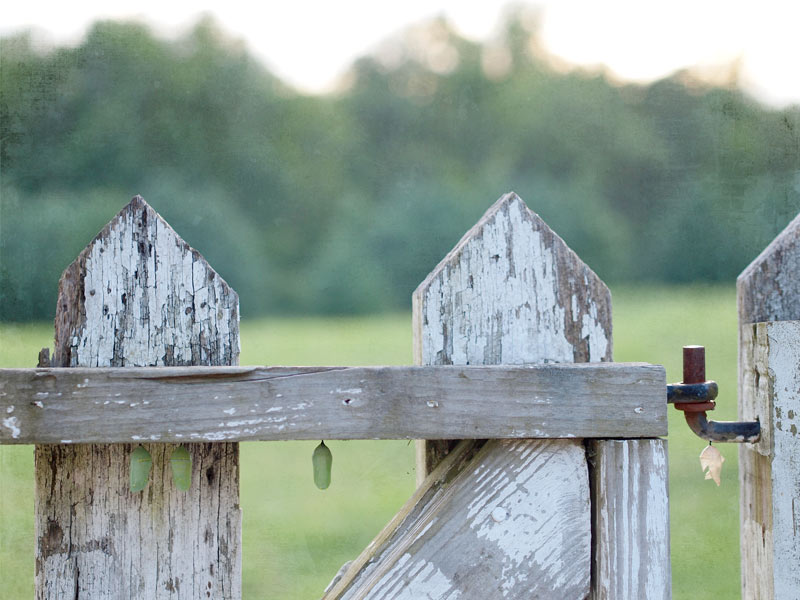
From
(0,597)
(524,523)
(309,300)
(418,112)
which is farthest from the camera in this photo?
(418,112)

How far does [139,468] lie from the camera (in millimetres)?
596

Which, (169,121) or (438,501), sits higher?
(169,121)

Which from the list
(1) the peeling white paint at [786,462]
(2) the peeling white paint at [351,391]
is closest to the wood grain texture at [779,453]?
(1) the peeling white paint at [786,462]

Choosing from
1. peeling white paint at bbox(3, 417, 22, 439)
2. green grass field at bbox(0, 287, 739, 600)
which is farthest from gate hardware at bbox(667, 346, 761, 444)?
green grass field at bbox(0, 287, 739, 600)

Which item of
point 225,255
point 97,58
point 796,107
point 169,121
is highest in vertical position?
point 97,58

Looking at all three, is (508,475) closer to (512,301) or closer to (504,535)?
(504,535)

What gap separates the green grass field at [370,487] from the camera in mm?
1863

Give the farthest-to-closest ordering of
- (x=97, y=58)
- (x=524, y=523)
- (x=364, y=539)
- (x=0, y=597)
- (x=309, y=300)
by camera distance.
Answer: (x=97, y=58), (x=309, y=300), (x=364, y=539), (x=0, y=597), (x=524, y=523)

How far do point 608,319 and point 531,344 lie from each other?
0.08 metres

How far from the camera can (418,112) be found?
2619mm

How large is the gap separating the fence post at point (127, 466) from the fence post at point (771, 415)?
507mm

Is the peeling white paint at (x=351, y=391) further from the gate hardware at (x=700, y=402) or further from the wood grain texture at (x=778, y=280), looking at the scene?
the wood grain texture at (x=778, y=280)

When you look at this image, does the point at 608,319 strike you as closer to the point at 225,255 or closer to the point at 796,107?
the point at 796,107

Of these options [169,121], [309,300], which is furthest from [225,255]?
[169,121]
